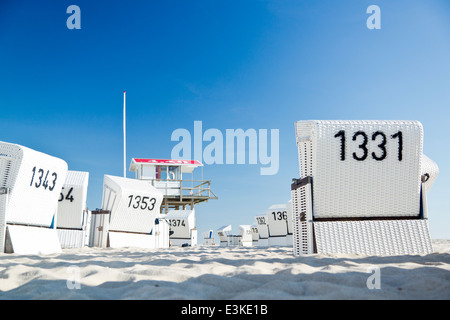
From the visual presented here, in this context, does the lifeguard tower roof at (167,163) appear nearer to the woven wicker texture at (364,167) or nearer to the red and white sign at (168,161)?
the red and white sign at (168,161)

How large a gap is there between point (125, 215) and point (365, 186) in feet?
20.5

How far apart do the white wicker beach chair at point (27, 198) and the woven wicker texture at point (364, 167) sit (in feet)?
13.1

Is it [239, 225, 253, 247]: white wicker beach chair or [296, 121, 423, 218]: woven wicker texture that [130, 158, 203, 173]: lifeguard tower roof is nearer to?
[239, 225, 253, 247]: white wicker beach chair

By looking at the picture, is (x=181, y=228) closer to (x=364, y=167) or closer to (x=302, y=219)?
(x=302, y=219)

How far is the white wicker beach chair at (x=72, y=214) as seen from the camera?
8.22 meters

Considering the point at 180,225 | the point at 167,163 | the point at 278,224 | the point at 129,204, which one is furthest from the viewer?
the point at 167,163

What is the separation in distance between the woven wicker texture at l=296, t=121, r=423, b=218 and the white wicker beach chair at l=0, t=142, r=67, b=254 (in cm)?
398

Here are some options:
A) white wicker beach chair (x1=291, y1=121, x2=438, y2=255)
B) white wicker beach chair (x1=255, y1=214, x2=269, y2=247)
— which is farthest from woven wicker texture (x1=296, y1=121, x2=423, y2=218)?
white wicker beach chair (x1=255, y1=214, x2=269, y2=247)

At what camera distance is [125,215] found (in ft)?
29.1

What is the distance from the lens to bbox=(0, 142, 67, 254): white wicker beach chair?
5020mm

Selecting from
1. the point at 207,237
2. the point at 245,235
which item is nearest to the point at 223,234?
the point at 245,235

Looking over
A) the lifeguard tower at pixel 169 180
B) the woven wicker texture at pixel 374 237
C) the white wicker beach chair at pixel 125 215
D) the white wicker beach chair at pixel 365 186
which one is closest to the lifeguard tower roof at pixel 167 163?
the lifeguard tower at pixel 169 180
